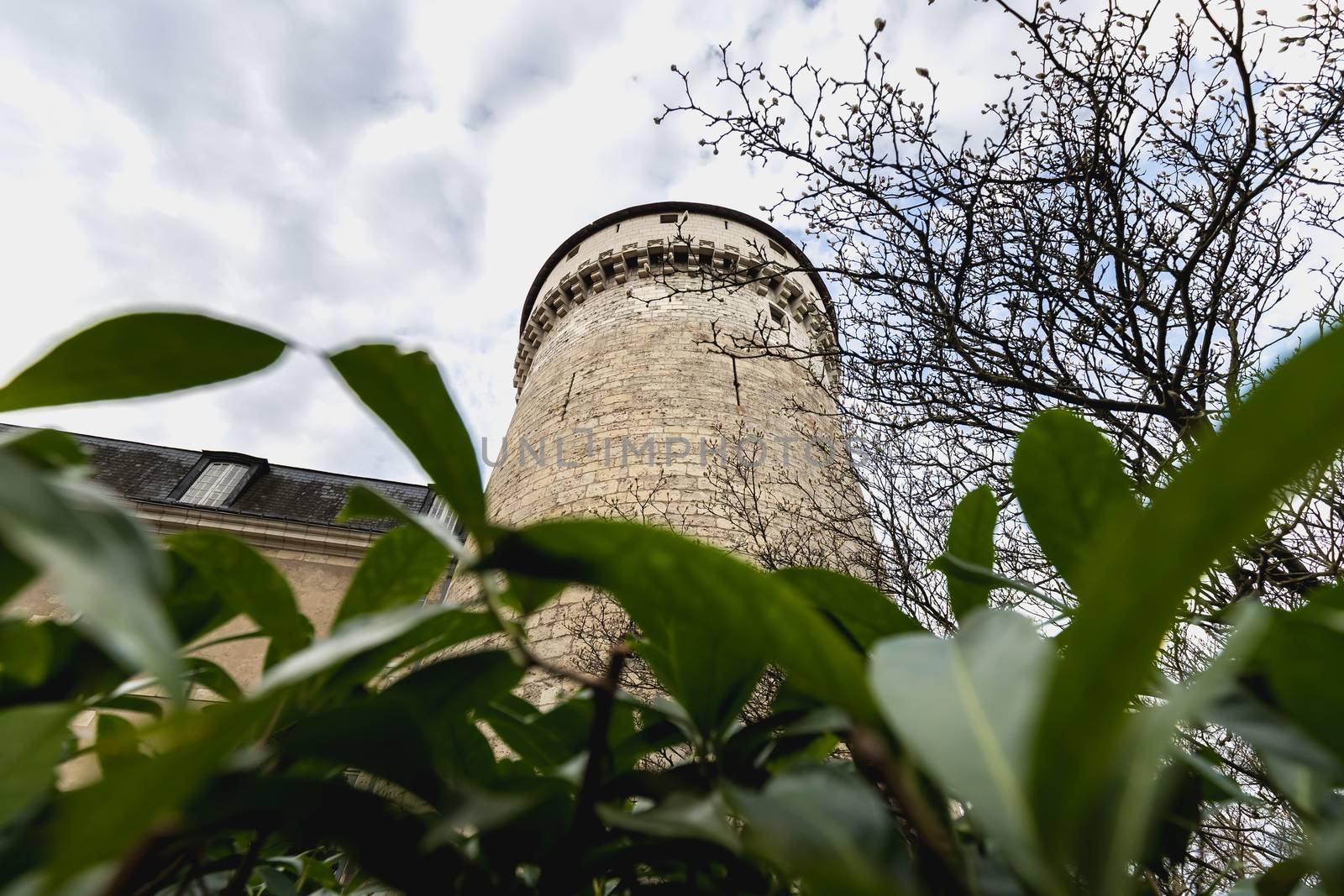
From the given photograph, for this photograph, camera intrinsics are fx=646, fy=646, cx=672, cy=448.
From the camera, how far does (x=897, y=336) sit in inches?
125

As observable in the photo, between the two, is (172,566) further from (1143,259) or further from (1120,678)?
(1143,259)

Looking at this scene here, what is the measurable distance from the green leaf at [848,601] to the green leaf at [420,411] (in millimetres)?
202

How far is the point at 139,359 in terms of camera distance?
285 mm

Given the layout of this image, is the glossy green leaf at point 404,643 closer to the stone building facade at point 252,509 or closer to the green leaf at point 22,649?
the green leaf at point 22,649

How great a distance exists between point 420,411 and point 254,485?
10.6m

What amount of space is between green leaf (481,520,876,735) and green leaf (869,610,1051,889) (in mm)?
25

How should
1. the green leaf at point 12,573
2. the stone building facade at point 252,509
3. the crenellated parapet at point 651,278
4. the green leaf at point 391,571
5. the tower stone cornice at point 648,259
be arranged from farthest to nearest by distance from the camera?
the tower stone cornice at point 648,259 → the crenellated parapet at point 651,278 → the stone building facade at point 252,509 → the green leaf at point 391,571 → the green leaf at point 12,573

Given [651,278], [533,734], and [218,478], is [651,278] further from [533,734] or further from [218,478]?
[533,734]

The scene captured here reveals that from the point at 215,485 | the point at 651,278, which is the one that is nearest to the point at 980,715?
the point at 651,278

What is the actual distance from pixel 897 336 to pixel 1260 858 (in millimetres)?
2709

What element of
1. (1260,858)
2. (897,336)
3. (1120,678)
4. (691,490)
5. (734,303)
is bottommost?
(1260,858)

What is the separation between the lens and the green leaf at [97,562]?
16 cm

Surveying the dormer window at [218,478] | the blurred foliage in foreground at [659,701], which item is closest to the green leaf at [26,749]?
the blurred foliage in foreground at [659,701]

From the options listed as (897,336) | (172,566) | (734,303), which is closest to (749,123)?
(897,336)
